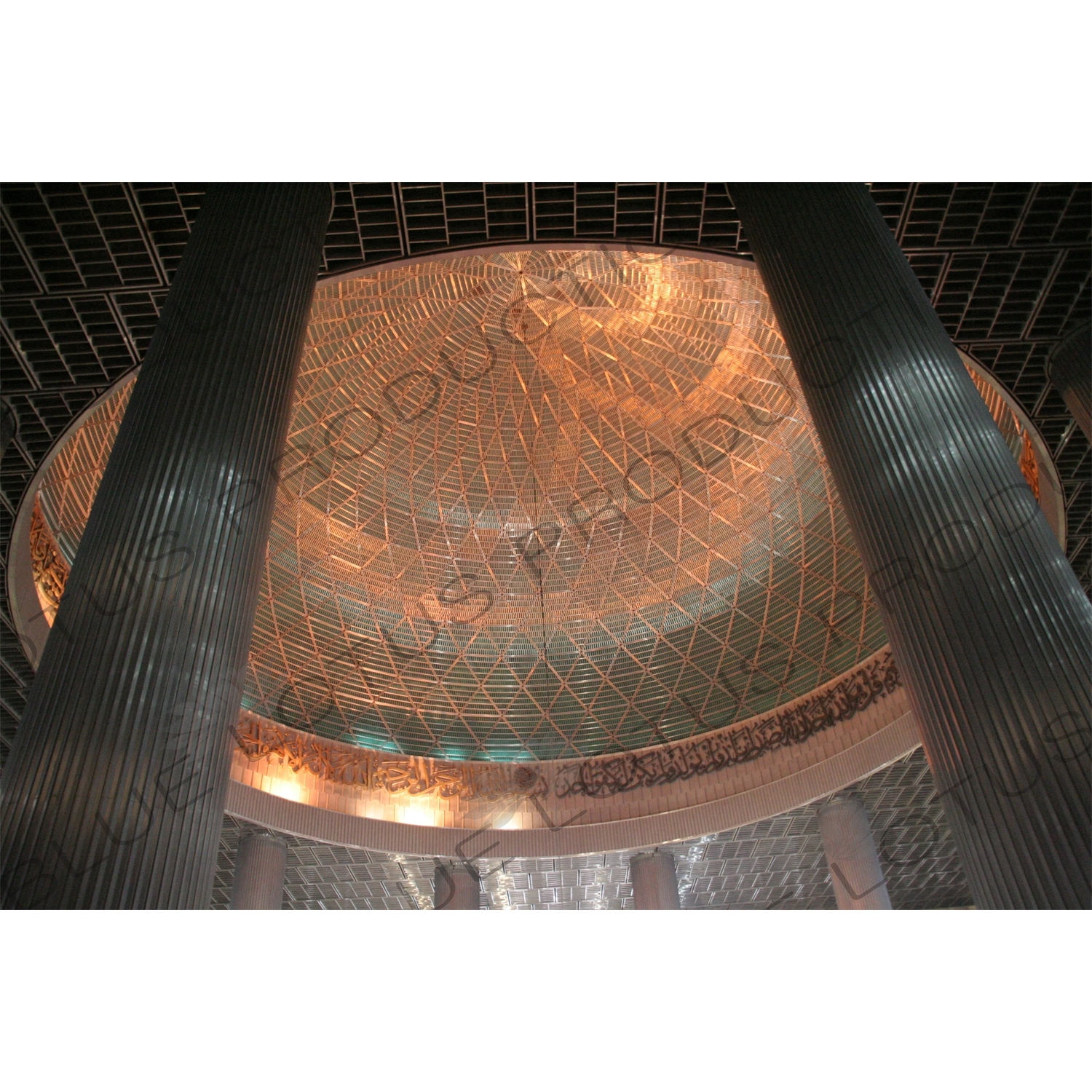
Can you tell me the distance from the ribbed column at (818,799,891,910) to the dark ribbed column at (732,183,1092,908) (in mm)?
15659

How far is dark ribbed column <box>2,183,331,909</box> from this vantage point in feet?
20.3

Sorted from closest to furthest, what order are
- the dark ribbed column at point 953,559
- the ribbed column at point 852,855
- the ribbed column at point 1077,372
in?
the dark ribbed column at point 953,559
the ribbed column at point 1077,372
the ribbed column at point 852,855

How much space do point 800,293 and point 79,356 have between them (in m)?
10.6

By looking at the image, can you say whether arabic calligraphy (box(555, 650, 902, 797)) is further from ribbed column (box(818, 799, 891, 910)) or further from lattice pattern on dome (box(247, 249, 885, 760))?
ribbed column (box(818, 799, 891, 910))

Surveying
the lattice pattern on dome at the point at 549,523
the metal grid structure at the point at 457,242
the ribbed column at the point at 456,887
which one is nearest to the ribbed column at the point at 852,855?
the lattice pattern on dome at the point at 549,523

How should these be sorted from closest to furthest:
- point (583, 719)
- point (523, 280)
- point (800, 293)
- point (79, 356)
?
point (800, 293)
point (79, 356)
point (523, 280)
point (583, 719)

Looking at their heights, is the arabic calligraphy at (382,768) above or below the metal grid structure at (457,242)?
below

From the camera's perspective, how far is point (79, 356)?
13969 mm

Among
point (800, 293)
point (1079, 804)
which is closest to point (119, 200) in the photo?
point (800, 293)

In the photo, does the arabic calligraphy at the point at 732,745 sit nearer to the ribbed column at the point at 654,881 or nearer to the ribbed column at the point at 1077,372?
the ribbed column at the point at 654,881

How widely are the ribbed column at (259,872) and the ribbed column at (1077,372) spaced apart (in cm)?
1909

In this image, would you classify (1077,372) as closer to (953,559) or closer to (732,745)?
(953,559)

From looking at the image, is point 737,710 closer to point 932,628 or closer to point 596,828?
point 596,828

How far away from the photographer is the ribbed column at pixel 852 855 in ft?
70.8
